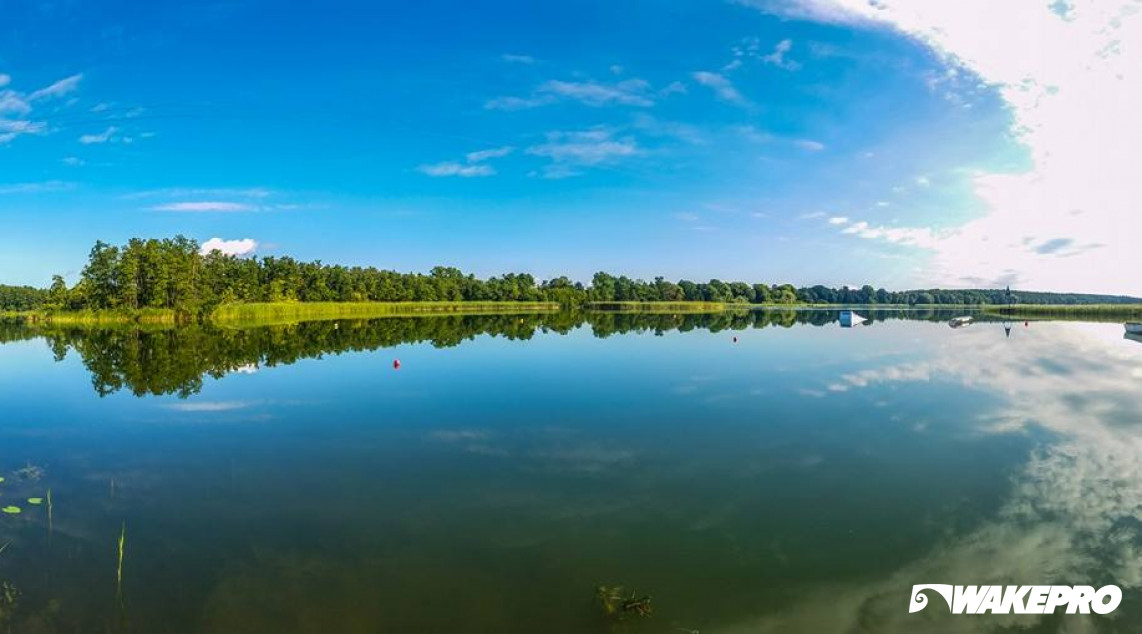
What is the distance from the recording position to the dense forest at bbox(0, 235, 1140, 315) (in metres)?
70.9

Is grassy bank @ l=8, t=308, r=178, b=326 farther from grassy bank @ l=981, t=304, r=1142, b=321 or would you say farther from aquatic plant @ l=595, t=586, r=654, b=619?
grassy bank @ l=981, t=304, r=1142, b=321

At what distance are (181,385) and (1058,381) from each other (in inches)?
1271

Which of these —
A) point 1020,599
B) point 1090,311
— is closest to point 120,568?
point 1020,599

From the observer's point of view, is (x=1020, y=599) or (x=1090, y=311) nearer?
(x=1020, y=599)

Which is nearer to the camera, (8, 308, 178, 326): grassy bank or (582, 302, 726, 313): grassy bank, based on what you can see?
(8, 308, 178, 326): grassy bank

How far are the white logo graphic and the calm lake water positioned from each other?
0.46ft

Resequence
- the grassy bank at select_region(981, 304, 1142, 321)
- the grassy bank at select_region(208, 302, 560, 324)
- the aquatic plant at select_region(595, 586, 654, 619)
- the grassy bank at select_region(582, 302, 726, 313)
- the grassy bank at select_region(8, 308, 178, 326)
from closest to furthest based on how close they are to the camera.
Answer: the aquatic plant at select_region(595, 586, 654, 619) → the grassy bank at select_region(8, 308, 178, 326) → the grassy bank at select_region(208, 302, 560, 324) → the grassy bank at select_region(981, 304, 1142, 321) → the grassy bank at select_region(582, 302, 726, 313)

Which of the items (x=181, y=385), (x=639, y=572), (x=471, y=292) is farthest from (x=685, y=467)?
(x=471, y=292)

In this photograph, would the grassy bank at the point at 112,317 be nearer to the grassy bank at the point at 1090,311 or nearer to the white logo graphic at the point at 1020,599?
the white logo graphic at the point at 1020,599

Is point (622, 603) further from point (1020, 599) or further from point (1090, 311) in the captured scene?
point (1090, 311)

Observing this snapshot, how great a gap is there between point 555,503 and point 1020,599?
5740mm

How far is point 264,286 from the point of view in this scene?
96125 millimetres

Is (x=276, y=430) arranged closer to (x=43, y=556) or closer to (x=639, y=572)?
(x=43, y=556)

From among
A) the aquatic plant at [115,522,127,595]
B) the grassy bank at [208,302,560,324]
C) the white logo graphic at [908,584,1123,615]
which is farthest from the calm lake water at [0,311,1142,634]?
the grassy bank at [208,302,560,324]
